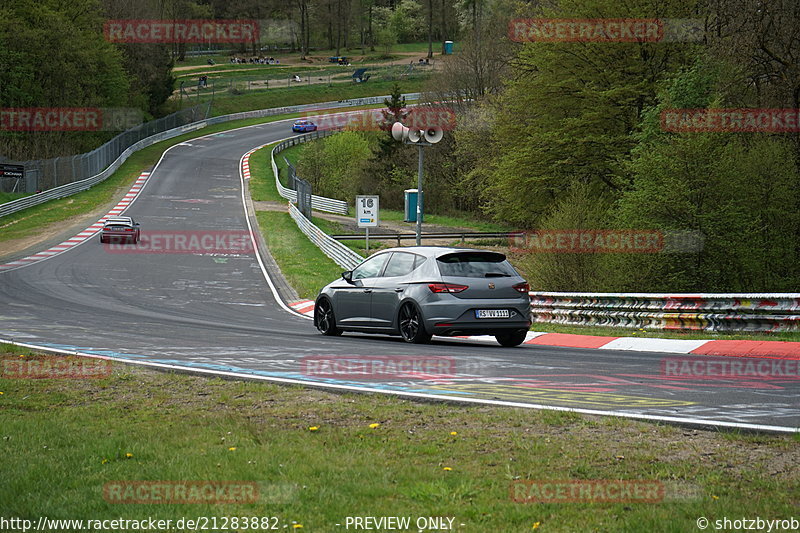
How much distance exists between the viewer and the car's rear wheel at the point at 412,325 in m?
14.3

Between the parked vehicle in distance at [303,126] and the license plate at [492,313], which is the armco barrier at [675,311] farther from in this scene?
the parked vehicle in distance at [303,126]

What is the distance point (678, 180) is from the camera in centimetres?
2995

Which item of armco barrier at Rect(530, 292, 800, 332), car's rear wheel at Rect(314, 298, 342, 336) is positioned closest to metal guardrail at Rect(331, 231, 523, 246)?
armco barrier at Rect(530, 292, 800, 332)

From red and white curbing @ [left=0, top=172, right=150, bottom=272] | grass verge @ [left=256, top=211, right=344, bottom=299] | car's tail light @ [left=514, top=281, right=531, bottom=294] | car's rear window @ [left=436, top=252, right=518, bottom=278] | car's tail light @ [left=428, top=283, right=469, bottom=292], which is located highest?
car's rear window @ [left=436, top=252, right=518, bottom=278]

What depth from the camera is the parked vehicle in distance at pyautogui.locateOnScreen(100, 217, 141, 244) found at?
40969 mm

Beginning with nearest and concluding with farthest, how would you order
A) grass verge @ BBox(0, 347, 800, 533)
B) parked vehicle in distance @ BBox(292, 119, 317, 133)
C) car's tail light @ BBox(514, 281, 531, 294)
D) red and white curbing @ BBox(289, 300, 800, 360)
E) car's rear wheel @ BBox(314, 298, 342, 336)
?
grass verge @ BBox(0, 347, 800, 533) → red and white curbing @ BBox(289, 300, 800, 360) → car's tail light @ BBox(514, 281, 531, 294) → car's rear wheel @ BBox(314, 298, 342, 336) → parked vehicle in distance @ BBox(292, 119, 317, 133)

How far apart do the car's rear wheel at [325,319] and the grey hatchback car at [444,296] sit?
1.00 metres

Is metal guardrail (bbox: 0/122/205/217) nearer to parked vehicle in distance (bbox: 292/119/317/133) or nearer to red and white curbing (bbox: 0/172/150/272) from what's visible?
red and white curbing (bbox: 0/172/150/272)

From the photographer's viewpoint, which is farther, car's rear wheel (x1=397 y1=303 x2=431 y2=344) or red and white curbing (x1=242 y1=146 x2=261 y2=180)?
red and white curbing (x1=242 y1=146 x2=261 y2=180)

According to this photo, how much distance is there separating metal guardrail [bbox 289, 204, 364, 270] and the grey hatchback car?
15.8 m

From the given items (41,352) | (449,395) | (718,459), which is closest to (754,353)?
(449,395)

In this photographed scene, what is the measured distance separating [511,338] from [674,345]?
2.63 metres

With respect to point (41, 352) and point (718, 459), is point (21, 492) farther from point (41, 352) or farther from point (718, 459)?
point (41, 352)

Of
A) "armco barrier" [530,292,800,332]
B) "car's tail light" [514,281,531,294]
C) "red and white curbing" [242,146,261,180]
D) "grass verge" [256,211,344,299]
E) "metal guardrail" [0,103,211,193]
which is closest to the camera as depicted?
"car's tail light" [514,281,531,294]
